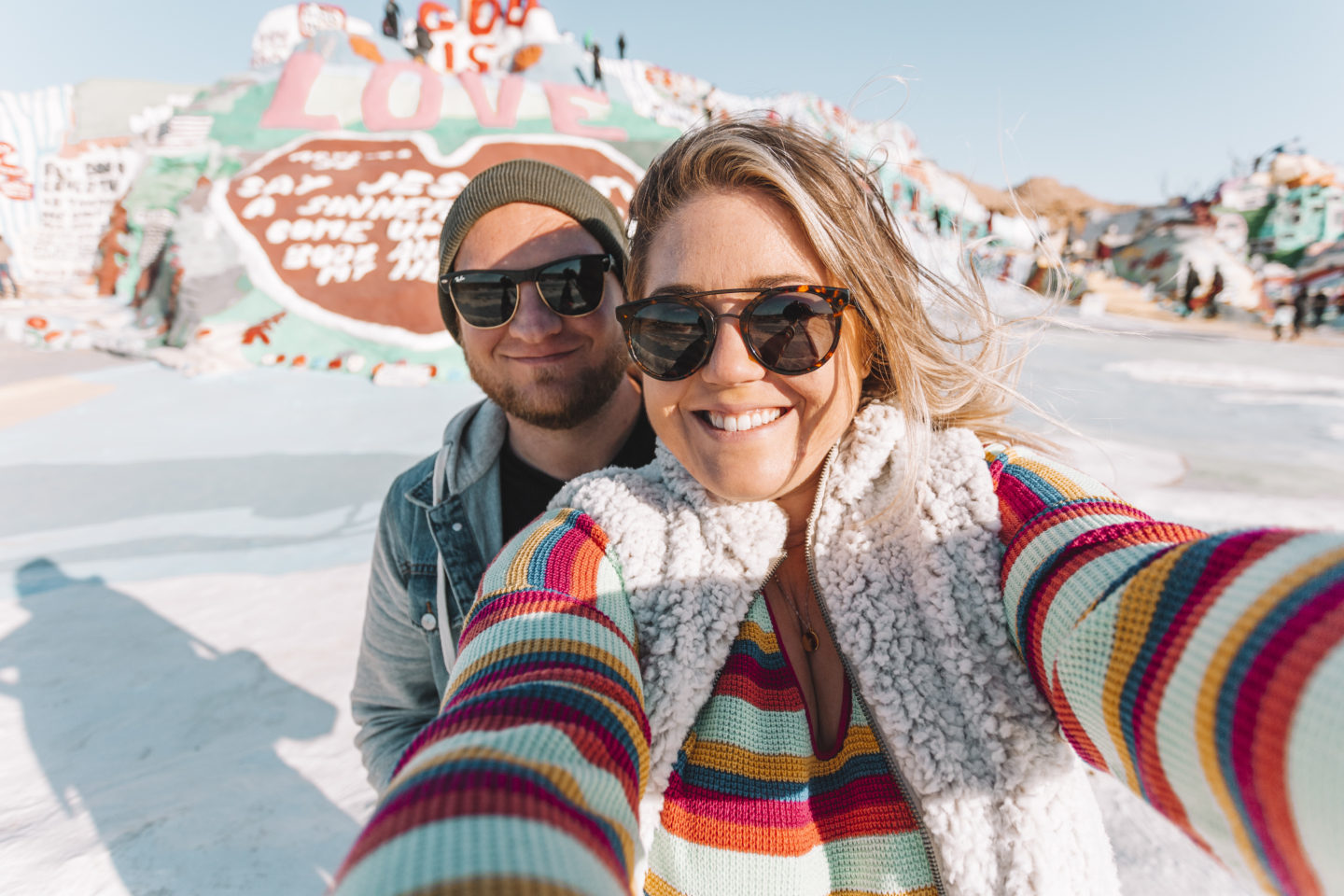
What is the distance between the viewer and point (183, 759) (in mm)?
2453

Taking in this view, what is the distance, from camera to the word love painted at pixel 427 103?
8.99m

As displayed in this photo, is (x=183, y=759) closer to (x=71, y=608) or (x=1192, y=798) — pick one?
(x=71, y=608)

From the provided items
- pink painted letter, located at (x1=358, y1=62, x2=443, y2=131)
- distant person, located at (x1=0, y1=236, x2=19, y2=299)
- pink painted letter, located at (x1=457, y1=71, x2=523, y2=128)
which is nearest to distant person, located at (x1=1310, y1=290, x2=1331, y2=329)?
pink painted letter, located at (x1=457, y1=71, x2=523, y2=128)

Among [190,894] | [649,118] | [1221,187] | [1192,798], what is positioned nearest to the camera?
[1192,798]

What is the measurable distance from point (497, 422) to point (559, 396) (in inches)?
10.2

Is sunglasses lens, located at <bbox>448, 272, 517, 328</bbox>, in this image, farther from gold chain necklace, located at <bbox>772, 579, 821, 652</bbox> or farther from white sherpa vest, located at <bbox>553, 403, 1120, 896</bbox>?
gold chain necklace, located at <bbox>772, 579, 821, 652</bbox>

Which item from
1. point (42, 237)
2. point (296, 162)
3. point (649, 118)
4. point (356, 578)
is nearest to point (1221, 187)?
point (649, 118)

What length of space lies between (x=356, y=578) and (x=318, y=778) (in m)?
1.47

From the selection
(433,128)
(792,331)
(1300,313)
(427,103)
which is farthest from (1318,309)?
(792,331)

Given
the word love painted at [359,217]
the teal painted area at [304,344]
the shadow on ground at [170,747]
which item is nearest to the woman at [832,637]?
the shadow on ground at [170,747]

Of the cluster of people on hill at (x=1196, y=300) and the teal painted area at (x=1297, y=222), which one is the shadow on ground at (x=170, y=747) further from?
the teal painted area at (x=1297, y=222)

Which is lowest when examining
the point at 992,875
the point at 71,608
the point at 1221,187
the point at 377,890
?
the point at 71,608

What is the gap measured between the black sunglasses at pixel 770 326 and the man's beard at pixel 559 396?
828 mm

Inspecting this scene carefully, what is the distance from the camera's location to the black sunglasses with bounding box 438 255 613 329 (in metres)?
2.02
